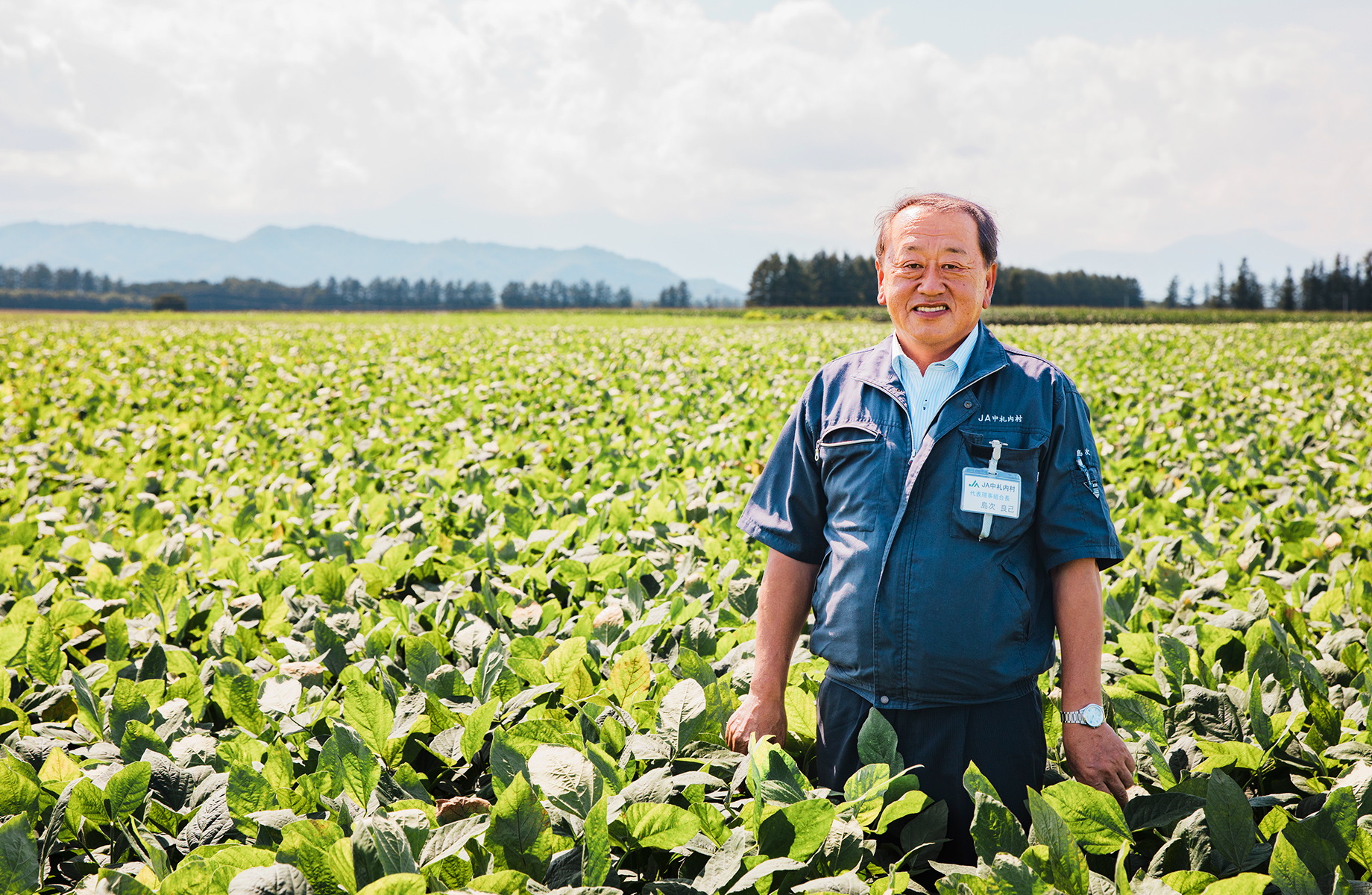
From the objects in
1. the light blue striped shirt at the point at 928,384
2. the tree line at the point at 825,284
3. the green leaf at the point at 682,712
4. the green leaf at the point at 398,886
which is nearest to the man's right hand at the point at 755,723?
the green leaf at the point at 682,712

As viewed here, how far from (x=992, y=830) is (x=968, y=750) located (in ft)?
1.55

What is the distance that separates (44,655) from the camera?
2168 mm

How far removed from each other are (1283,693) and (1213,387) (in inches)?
317

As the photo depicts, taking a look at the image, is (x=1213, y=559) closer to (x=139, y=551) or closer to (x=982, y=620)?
(x=982, y=620)

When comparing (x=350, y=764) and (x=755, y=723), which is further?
(x=755, y=723)

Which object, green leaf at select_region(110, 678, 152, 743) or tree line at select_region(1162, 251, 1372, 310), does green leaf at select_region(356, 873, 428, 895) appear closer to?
green leaf at select_region(110, 678, 152, 743)

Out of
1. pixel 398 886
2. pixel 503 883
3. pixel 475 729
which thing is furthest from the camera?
pixel 475 729

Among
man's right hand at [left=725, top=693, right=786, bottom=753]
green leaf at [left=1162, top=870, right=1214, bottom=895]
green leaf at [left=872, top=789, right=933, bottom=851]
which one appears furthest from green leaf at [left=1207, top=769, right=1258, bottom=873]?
man's right hand at [left=725, top=693, right=786, bottom=753]

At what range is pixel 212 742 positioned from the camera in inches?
71.4

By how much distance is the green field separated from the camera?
1341 mm

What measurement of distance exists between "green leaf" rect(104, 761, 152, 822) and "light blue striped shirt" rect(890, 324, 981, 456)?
171cm

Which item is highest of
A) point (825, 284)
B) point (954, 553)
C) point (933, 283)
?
point (825, 284)

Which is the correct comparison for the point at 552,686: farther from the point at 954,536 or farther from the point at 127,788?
the point at 954,536

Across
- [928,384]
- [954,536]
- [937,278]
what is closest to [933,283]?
[937,278]
